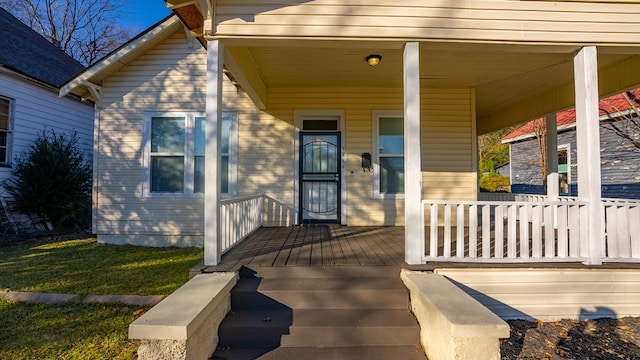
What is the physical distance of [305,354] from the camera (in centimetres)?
236

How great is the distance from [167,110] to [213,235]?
12.6 feet

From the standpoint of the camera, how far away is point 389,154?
19.4 feet

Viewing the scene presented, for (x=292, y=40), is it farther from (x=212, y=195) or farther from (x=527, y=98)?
(x=527, y=98)

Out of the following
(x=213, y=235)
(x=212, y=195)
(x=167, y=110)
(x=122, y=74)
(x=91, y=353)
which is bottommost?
(x=91, y=353)

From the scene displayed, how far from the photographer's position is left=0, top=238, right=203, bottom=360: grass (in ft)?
8.13

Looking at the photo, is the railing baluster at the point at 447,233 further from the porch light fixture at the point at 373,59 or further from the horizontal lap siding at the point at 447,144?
the horizontal lap siding at the point at 447,144

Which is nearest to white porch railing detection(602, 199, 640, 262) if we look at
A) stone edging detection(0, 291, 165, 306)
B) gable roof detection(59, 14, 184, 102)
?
stone edging detection(0, 291, 165, 306)

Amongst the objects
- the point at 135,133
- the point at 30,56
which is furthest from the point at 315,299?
the point at 30,56

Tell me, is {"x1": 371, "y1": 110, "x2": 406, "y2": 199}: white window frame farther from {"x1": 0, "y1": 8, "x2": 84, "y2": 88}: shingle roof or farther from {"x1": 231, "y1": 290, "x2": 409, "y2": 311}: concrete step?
{"x1": 0, "y1": 8, "x2": 84, "y2": 88}: shingle roof

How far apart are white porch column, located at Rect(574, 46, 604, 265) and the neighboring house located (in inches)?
394

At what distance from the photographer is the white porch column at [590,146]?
321cm

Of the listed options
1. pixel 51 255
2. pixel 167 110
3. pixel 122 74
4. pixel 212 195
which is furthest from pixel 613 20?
pixel 51 255

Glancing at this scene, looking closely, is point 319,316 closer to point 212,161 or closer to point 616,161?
point 212,161

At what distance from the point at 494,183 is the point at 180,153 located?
592 inches
